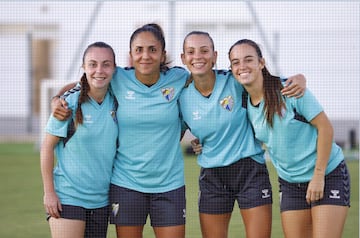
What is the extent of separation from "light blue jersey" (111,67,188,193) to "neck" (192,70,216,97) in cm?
16

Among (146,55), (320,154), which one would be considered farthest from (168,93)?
(320,154)

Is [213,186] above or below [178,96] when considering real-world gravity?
below

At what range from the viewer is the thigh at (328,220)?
389 centimetres

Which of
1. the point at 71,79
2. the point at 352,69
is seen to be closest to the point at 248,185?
the point at 352,69

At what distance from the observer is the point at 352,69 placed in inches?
358

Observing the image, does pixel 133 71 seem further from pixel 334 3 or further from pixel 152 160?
pixel 334 3

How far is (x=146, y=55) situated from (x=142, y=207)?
0.78 metres

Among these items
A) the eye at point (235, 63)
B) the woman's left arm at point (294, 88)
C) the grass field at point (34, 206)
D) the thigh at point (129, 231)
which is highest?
the eye at point (235, 63)

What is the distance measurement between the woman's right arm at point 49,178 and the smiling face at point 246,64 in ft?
3.20

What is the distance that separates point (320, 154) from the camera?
392 cm

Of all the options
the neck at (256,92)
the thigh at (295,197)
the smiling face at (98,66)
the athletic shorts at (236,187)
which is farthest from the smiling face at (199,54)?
the thigh at (295,197)

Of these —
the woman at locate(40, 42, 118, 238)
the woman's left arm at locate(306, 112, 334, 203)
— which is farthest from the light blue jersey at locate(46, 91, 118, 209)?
the woman's left arm at locate(306, 112, 334, 203)

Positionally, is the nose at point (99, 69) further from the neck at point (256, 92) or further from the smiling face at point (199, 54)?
the neck at point (256, 92)

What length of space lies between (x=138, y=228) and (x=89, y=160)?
1.42 feet
